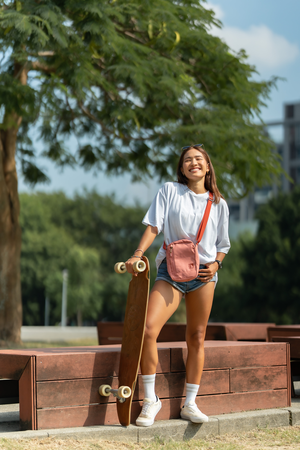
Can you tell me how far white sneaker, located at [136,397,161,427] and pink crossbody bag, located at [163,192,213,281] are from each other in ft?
2.83

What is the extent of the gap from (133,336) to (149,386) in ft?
1.27

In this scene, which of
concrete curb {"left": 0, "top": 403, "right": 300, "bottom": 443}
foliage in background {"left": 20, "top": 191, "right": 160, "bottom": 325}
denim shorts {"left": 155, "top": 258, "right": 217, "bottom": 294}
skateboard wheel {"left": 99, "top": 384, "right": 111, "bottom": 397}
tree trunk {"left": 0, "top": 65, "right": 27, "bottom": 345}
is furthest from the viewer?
foliage in background {"left": 20, "top": 191, "right": 160, "bottom": 325}

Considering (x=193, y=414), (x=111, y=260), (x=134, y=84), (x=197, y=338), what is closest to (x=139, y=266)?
(x=197, y=338)

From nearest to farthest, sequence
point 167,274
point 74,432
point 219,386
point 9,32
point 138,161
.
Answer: point 74,432, point 167,274, point 219,386, point 9,32, point 138,161

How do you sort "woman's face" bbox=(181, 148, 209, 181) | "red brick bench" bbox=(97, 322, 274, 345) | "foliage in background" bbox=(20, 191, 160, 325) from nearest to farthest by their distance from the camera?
"woman's face" bbox=(181, 148, 209, 181)
"red brick bench" bbox=(97, 322, 274, 345)
"foliage in background" bbox=(20, 191, 160, 325)

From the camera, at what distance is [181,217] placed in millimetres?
4215

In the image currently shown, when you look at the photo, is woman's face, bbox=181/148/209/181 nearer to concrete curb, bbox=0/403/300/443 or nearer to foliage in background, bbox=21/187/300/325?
concrete curb, bbox=0/403/300/443

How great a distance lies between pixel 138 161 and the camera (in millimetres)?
13383

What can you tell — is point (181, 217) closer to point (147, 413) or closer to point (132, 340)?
point (132, 340)

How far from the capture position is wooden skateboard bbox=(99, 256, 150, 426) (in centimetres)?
388

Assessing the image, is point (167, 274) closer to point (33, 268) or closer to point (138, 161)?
point (138, 161)

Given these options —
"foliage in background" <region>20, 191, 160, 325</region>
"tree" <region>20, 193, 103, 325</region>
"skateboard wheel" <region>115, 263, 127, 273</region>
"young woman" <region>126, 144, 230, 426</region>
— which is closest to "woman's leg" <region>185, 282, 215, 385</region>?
"young woman" <region>126, 144, 230, 426</region>

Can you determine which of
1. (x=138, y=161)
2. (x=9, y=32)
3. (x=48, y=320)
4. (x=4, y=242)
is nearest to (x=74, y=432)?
(x=9, y=32)

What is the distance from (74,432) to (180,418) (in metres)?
0.91
